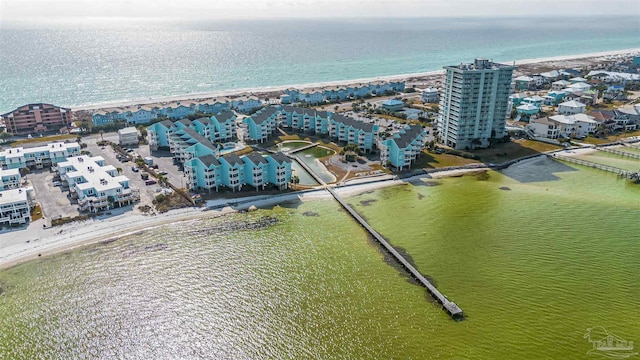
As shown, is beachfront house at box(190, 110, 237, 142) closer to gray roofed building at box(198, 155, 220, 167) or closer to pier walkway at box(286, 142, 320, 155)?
pier walkway at box(286, 142, 320, 155)

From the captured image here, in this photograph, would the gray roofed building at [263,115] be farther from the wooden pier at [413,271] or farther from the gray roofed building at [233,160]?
the wooden pier at [413,271]

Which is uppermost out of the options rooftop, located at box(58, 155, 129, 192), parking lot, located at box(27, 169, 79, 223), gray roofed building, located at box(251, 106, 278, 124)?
gray roofed building, located at box(251, 106, 278, 124)

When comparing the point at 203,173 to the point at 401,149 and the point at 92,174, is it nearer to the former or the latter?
the point at 92,174

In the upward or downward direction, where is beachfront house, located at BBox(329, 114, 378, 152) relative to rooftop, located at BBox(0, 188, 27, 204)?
upward

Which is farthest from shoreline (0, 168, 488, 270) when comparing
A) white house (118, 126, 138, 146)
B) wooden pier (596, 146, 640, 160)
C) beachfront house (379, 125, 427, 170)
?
wooden pier (596, 146, 640, 160)

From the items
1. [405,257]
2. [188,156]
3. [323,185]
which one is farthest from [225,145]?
[405,257]

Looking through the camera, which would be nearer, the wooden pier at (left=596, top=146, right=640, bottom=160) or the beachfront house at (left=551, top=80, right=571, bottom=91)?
the wooden pier at (left=596, top=146, right=640, bottom=160)

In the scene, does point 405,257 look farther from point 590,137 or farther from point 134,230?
point 590,137
